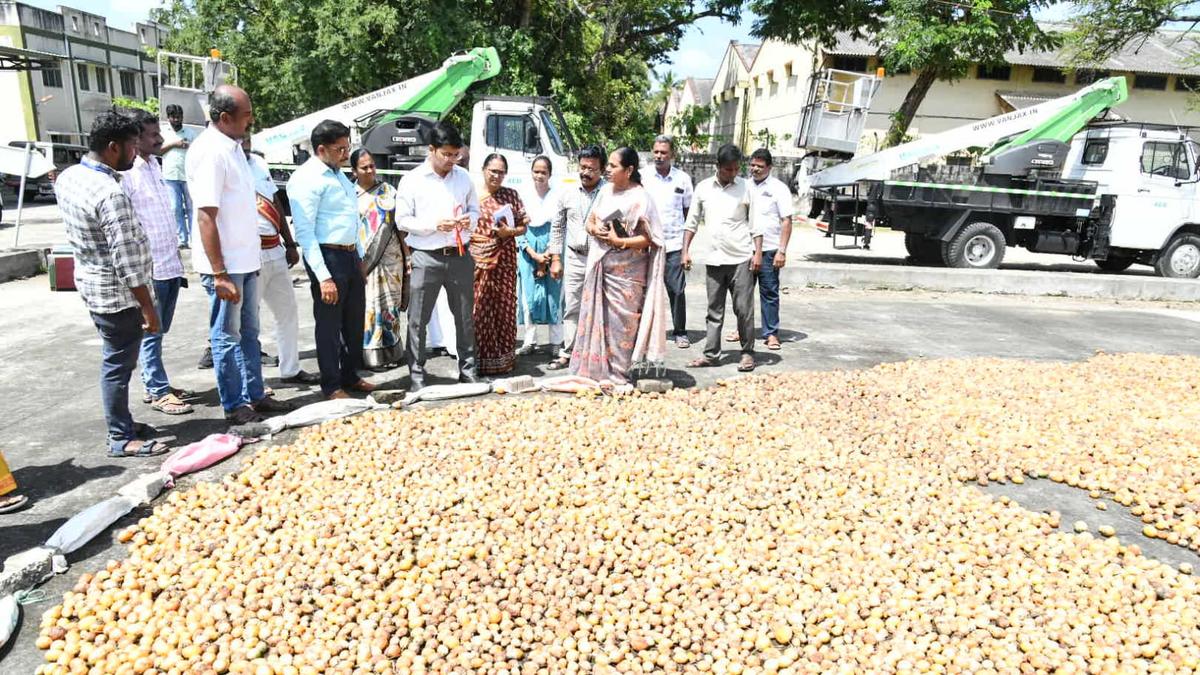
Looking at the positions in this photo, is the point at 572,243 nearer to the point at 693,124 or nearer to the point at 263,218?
the point at 263,218

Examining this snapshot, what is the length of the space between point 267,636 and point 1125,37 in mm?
21549

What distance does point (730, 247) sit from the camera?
553 cm

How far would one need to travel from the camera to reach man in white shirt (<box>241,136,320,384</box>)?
4.71 meters

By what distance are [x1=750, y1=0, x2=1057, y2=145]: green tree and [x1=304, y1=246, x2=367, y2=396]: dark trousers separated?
1491cm

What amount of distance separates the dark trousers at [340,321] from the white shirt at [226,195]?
426 millimetres

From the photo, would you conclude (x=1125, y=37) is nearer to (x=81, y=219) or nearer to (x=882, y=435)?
(x=882, y=435)

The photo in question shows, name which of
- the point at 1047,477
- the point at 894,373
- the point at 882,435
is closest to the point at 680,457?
the point at 882,435

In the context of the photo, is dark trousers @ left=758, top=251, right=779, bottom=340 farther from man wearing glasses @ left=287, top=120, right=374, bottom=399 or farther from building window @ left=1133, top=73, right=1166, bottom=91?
building window @ left=1133, top=73, right=1166, bottom=91

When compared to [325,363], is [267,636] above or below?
below

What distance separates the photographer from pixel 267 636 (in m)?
2.50

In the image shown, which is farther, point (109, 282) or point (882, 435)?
point (882, 435)

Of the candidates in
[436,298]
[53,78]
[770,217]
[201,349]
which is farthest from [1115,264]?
[53,78]

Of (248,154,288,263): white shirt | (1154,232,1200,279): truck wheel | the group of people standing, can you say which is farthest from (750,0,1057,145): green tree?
(248,154,288,263): white shirt

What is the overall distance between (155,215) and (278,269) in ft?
2.39
